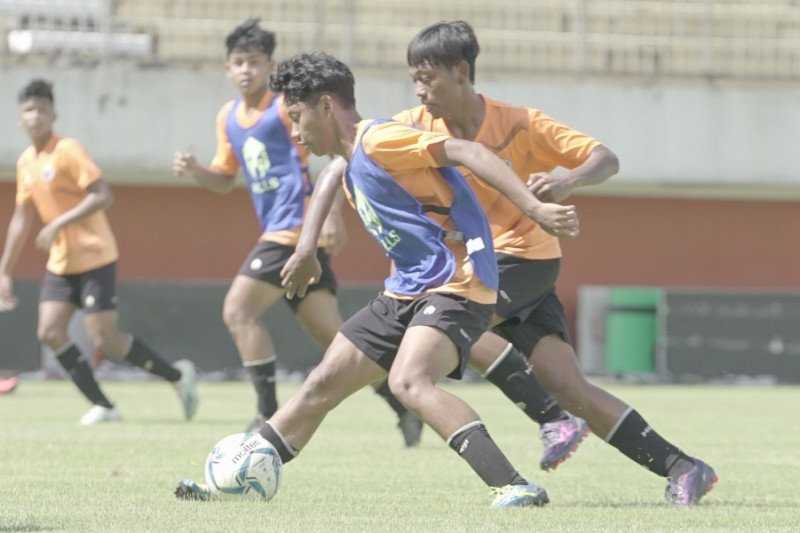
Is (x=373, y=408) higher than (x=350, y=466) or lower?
lower

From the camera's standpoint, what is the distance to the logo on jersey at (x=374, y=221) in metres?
6.63

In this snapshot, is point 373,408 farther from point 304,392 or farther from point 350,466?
point 304,392

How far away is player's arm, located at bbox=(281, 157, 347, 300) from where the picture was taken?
7.04 meters

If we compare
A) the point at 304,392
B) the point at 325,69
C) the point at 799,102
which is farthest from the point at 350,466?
the point at 799,102

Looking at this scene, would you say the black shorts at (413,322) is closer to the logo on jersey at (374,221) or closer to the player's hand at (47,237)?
the logo on jersey at (374,221)

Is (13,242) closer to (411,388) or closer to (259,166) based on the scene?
(259,166)

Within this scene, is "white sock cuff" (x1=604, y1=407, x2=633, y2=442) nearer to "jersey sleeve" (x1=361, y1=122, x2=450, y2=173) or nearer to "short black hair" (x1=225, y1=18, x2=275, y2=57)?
"jersey sleeve" (x1=361, y1=122, x2=450, y2=173)

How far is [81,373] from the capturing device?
41.3ft

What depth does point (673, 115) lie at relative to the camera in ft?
75.4

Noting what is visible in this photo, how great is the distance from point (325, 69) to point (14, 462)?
3284 millimetres

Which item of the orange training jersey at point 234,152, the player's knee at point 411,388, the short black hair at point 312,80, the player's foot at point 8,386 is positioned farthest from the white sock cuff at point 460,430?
the player's foot at point 8,386

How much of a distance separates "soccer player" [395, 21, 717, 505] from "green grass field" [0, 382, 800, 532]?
0.27 metres

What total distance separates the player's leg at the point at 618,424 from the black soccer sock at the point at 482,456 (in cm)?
78

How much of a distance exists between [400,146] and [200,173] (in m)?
3.89
